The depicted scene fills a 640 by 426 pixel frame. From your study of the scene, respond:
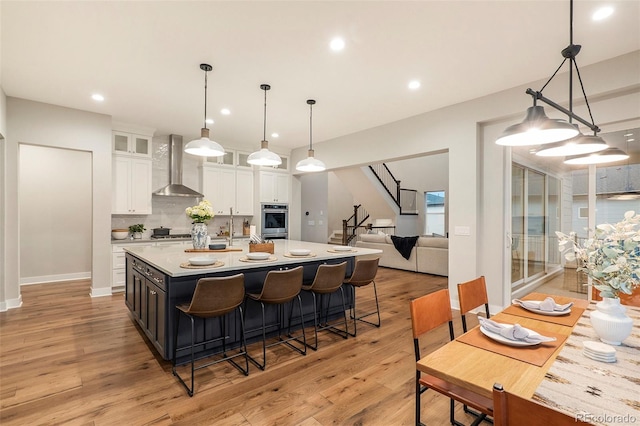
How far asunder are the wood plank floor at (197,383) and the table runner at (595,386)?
1151mm

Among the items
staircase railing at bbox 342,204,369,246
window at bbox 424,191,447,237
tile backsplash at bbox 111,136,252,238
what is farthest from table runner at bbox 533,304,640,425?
window at bbox 424,191,447,237

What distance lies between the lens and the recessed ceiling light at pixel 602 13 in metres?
2.42

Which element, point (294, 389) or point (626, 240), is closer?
point (626, 240)

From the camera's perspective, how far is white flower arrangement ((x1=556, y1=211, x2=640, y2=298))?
1.31m

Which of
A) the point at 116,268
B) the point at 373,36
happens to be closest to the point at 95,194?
the point at 116,268

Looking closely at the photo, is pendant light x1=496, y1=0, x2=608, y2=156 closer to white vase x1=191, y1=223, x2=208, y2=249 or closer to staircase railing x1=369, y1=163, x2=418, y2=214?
white vase x1=191, y1=223, x2=208, y2=249

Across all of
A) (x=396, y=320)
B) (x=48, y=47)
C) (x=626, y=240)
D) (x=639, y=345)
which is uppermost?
(x=48, y=47)

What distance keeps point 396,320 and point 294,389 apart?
1.95 meters

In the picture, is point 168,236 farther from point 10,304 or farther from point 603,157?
point 603,157

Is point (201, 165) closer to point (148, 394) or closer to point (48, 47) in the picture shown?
point (48, 47)

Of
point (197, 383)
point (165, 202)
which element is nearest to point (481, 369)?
point (197, 383)

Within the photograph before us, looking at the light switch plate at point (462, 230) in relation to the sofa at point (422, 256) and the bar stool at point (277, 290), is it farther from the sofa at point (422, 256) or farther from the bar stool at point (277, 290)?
the bar stool at point (277, 290)

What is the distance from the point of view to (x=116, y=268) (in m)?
5.23

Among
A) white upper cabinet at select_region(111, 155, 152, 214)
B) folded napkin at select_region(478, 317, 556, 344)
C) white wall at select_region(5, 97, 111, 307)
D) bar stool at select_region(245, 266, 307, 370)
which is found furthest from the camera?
white upper cabinet at select_region(111, 155, 152, 214)
